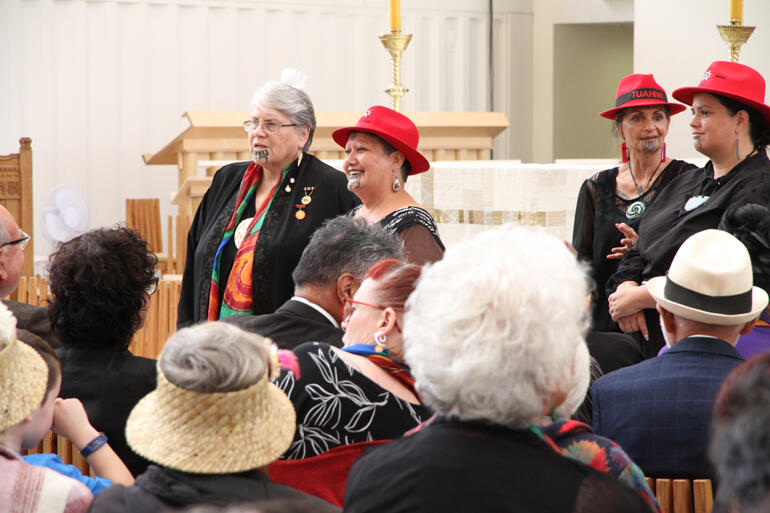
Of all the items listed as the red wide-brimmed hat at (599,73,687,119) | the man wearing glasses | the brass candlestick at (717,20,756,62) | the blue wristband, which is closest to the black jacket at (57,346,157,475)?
the blue wristband

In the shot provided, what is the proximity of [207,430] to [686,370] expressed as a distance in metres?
1.06

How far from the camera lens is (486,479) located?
1342 mm

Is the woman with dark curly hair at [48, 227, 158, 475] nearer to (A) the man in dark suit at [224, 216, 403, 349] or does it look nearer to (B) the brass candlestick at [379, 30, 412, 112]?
(A) the man in dark suit at [224, 216, 403, 349]

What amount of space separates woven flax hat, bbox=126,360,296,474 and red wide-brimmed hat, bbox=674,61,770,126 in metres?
2.13

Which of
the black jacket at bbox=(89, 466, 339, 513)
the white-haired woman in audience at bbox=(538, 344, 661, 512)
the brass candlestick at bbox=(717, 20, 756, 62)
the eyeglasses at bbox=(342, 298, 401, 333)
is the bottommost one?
the black jacket at bbox=(89, 466, 339, 513)

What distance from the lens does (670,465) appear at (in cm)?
204

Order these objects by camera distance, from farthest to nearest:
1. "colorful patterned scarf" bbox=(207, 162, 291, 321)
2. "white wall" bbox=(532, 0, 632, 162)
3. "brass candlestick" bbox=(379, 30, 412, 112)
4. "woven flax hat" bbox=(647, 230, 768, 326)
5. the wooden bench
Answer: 1. "white wall" bbox=(532, 0, 632, 162)
2. "brass candlestick" bbox=(379, 30, 412, 112)
3. "colorful patterned scarf" bbox=(207, 162, 291, 321)
4. "woven flax hat" bbox=(647, 230, 768, 326)
5. the wooden bench

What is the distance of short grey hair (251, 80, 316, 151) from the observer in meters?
3.71

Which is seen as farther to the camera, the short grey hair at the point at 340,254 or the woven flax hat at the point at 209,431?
the short grey hair at the point at 340,254

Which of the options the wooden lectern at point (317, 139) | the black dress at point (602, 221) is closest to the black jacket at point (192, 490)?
the black dress at point (602, 221)

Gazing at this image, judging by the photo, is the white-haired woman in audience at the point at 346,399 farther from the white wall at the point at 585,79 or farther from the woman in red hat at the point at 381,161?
the white wall at the point at 585,79

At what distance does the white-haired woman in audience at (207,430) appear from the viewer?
153 centimetres

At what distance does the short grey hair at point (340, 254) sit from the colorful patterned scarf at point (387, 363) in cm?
53

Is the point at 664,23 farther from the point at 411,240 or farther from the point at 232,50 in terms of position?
the point at 411,240
